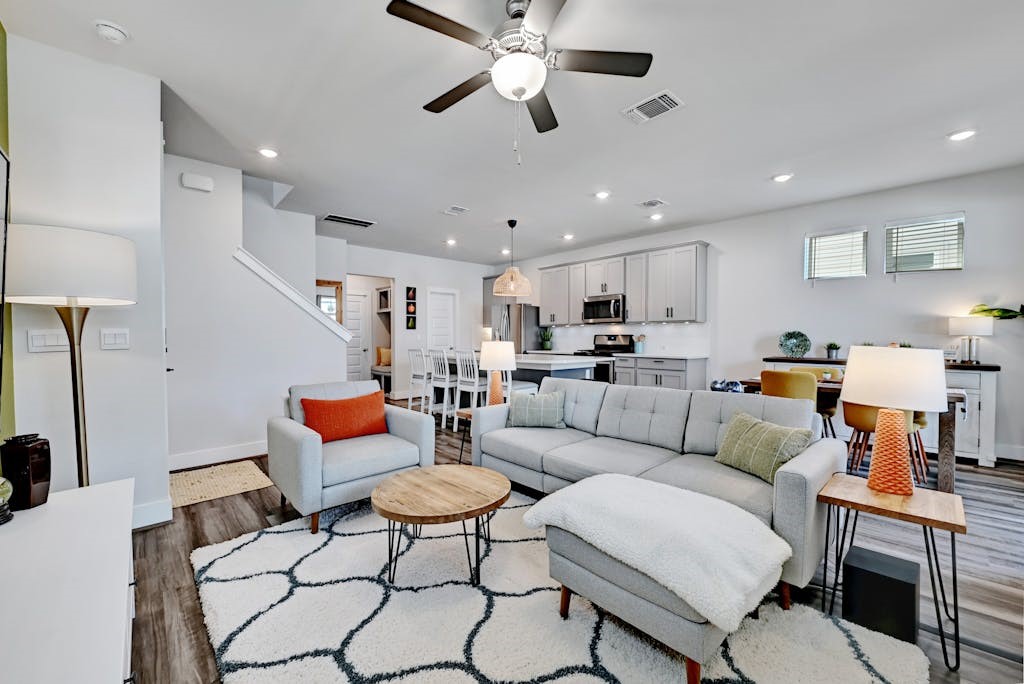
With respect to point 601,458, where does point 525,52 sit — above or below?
above

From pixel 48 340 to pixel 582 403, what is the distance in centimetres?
329

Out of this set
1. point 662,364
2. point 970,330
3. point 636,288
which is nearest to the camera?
point 970,330

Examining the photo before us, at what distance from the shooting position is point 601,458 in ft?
8.46

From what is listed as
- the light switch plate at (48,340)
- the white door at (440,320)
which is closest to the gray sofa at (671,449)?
the light switch plate at (48,340)

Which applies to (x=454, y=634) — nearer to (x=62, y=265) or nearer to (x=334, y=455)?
(x=334, y=455)

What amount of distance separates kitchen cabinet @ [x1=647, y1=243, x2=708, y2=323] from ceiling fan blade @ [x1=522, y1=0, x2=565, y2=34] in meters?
4.56

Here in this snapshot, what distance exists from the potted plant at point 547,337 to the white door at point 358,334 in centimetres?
353

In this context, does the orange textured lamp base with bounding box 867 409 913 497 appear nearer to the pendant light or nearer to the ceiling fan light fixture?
the ceiling fan light fixture

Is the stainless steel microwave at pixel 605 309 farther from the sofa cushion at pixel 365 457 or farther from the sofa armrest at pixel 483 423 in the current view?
the sofa cushion at pixel 365 457

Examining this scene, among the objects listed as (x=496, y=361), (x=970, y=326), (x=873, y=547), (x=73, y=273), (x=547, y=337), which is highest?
(x=73, y=273)

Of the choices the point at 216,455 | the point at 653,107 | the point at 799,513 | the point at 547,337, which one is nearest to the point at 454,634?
the point at 799,513

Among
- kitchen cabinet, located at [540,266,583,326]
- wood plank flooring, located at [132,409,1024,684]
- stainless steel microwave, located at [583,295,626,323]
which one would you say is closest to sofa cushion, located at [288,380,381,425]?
wood plank flooring, located at [132,409,1024,684]

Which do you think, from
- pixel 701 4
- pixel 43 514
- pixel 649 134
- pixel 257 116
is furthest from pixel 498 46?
pixel 43 514

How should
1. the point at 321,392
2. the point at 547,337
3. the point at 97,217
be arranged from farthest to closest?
the point at 547,337 < the point at 321,392 < the point at 97,217
